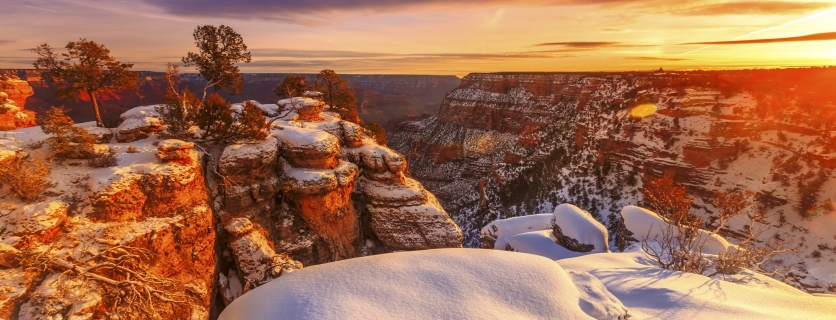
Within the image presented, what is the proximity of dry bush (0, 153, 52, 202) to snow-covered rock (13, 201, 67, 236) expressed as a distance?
1.14 metres

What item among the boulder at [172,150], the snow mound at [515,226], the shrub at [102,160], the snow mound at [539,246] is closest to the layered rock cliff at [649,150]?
the snow mound at [515,226]

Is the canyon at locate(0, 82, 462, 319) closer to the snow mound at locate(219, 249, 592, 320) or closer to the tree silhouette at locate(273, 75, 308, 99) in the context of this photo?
the snow mound at locate(219, 249, 592, 320)

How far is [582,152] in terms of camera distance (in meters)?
→ 49.4

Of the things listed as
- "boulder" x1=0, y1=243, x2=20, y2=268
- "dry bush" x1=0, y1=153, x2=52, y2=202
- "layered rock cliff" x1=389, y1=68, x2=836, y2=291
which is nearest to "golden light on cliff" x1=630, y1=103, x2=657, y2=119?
"layered rock cliff" x1=389, y1=68, x2=836, y2=291

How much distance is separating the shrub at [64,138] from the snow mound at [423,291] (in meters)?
8.71

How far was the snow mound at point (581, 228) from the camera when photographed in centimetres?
2277

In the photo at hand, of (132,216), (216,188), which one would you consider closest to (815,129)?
(216,188)

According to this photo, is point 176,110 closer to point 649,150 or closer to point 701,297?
point 701,297

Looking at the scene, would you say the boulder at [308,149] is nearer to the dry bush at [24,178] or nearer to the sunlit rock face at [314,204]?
the sunlit rock face at [314,204]

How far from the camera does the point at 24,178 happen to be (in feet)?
34.8

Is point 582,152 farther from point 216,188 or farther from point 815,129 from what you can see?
point 216,188

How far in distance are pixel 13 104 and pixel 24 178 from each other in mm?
8236

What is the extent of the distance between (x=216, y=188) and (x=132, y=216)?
346cm

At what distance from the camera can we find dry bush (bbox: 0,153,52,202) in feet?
34.4
